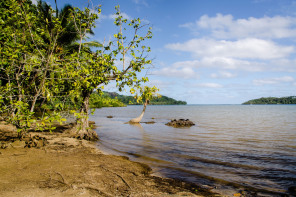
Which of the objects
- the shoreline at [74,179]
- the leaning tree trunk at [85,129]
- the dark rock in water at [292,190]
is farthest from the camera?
the leaning tree trunk at [85,129]

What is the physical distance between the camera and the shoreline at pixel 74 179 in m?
4.35

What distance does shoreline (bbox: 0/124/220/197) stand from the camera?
435 cm

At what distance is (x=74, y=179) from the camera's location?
516 cm

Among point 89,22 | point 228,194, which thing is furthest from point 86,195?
point 89,22

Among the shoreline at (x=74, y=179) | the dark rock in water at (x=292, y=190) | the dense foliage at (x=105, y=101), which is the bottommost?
the dark rock in water at (x=292, y=190)

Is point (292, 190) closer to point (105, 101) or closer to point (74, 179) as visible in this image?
point (74, 179)

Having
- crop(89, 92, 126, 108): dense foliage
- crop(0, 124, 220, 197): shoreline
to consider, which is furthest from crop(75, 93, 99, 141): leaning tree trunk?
crop(0, 124, 220, 197): shoreline

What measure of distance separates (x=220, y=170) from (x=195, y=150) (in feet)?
11.8

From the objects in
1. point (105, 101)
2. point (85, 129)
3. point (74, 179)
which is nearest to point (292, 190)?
point (74, 179)

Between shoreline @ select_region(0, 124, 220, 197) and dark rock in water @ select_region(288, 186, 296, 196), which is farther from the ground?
shoreline @ select_region(0, 124, 220, 197)

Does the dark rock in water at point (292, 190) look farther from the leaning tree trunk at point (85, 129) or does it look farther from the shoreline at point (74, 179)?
the leaning tree trunk at point (85, 129)

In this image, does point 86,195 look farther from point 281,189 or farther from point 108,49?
point 108,49

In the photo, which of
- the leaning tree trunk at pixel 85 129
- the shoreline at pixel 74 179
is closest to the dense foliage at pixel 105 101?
the leaning tree trunk at pixel 85 129

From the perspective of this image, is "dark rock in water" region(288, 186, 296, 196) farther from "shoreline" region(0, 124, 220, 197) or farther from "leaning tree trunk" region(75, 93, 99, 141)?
"leaning tree trunk" region(75, 93, 99, 141)
